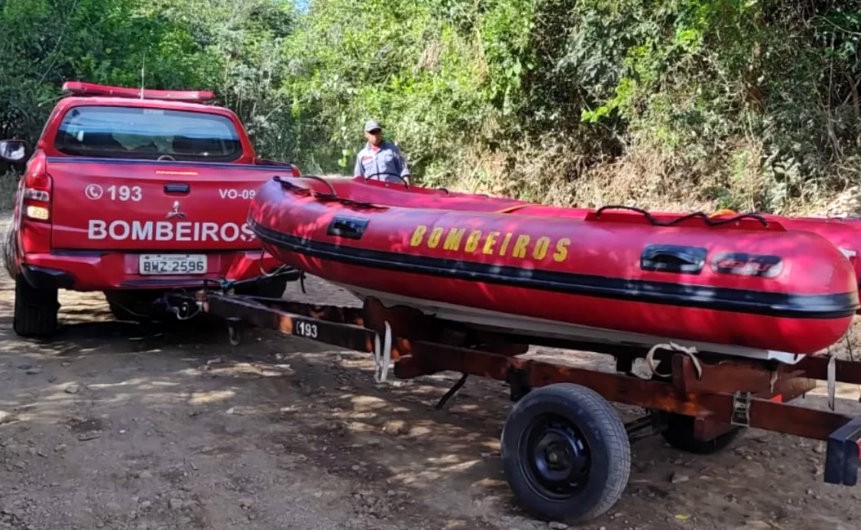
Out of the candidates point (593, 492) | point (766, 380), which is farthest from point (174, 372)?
point (766, 380)

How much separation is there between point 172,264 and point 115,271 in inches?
14.8

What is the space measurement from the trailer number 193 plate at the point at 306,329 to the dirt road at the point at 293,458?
0.48 m

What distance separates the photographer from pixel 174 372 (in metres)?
5.81

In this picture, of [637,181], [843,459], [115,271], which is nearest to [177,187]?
[115,271]

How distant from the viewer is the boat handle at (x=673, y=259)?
349 centimetres

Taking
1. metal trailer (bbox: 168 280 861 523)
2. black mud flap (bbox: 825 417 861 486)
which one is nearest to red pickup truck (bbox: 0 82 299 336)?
metal trailer (bbox: 168 280 861 523)

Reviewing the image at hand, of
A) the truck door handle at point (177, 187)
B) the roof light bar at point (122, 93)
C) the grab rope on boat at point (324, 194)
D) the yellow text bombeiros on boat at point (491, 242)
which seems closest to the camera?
the yellow text bombeiros on boat at point (491, 242)

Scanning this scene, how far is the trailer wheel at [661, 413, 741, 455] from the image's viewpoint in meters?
4.52

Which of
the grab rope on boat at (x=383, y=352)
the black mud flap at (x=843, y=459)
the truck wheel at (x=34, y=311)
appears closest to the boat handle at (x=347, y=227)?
the grab rope on boat at (x=383, y=352)

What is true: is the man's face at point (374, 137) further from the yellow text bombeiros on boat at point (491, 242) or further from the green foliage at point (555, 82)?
the yellow text bombeiros on boat at point (491, 242)

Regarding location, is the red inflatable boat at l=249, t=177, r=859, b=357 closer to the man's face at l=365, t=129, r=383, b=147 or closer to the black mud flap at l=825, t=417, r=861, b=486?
the black mud flap at l=825, t=417, r=861, b=486

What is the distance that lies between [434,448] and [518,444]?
0.88 m

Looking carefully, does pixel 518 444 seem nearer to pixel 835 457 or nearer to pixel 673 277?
pixel 673 277

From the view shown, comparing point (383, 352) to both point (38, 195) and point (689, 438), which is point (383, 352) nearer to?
point (689, 438)
